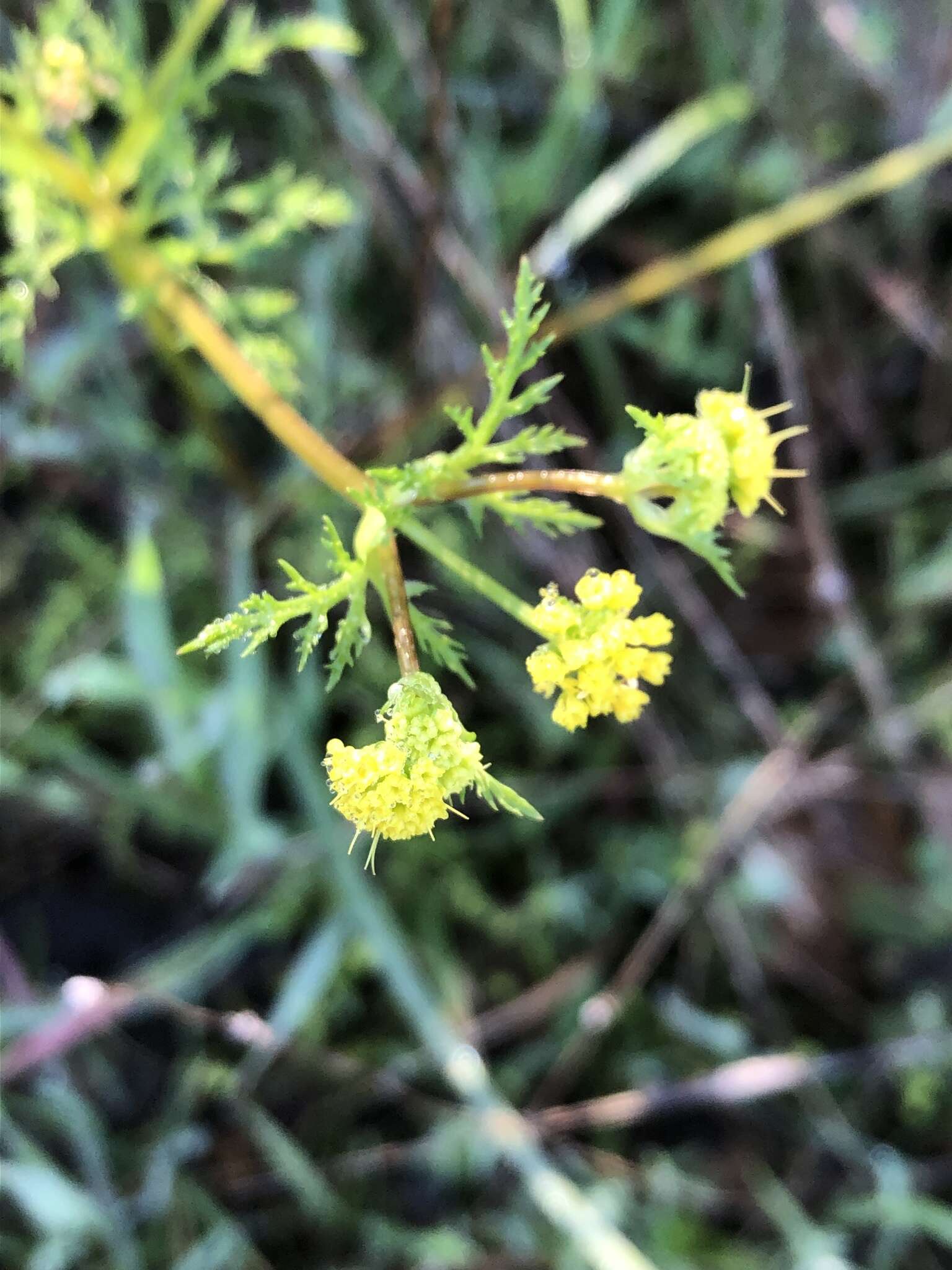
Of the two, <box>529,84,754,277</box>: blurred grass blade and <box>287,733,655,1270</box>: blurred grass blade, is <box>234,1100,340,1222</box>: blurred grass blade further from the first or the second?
<box>529,84,754,277</box>: blurred grass blade

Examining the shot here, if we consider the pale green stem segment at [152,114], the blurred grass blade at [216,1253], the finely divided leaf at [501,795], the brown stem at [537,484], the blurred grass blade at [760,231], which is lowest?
the blurred grass blade at [216,1253]

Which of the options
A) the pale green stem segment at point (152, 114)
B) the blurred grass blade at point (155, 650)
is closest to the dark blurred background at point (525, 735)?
the blurred grass blade at point (155, 650)

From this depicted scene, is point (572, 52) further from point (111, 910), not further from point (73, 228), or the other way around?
point (111, 910)

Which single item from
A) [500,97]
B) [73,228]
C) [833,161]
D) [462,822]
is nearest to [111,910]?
[462,822]

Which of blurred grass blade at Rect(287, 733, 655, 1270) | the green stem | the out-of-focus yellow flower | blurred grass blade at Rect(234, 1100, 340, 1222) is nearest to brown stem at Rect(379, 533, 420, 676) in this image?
the green stem

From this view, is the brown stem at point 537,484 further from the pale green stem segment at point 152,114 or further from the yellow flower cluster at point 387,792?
the pale green stem segment at point 152,114

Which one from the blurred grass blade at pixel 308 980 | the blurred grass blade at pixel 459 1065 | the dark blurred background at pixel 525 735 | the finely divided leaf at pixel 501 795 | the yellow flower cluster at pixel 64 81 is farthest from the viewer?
the dark blurred background at pixel 525 735

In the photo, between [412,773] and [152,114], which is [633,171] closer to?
[152,114]
